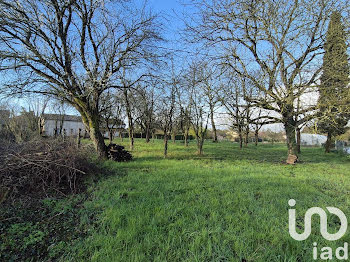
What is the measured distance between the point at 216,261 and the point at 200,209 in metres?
1.22

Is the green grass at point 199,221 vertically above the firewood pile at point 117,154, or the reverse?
the firewood pile at point 117,154

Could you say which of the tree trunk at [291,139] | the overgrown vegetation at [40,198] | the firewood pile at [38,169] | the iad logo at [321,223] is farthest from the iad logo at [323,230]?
the tree trunk at [291,139]

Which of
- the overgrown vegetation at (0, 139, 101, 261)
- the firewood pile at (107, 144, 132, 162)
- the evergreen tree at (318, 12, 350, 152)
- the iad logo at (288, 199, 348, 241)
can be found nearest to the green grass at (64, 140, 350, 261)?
the iad logo at (288, 199, 348, 241)

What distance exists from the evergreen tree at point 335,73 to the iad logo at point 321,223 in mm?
5105

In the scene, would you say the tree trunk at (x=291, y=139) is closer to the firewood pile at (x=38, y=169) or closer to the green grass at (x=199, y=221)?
the green grass at (x=199, y=221)

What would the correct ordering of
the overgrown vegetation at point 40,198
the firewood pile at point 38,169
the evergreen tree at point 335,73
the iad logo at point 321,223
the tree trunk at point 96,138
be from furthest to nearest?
the tree trunk at point 96,138 < the evergreen tree at point 335,73 < the firewood pile at point 38,169 < the iad logo at point 321,223 < the overgrown vegetation at point 40,198

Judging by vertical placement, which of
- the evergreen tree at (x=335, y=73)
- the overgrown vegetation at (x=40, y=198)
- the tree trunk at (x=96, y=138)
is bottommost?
the overgrown vegetation at (x=40, y=198)

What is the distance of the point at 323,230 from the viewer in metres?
2.62

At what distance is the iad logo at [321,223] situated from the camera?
2.46 meters

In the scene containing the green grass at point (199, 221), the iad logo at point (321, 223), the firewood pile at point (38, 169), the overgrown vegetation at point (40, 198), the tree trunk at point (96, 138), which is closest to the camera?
the green grass at point (199, 221)

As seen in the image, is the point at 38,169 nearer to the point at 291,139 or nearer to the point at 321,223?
the point at 321,223

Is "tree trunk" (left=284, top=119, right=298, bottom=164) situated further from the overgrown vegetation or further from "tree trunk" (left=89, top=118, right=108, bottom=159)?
"tree trunk" (left=89, top=118, right=108, bottom=159)

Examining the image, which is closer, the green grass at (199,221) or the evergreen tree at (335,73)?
the green grass at (199,221)

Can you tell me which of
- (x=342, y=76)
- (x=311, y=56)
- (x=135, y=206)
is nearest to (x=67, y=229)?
(x=135, y=206)
